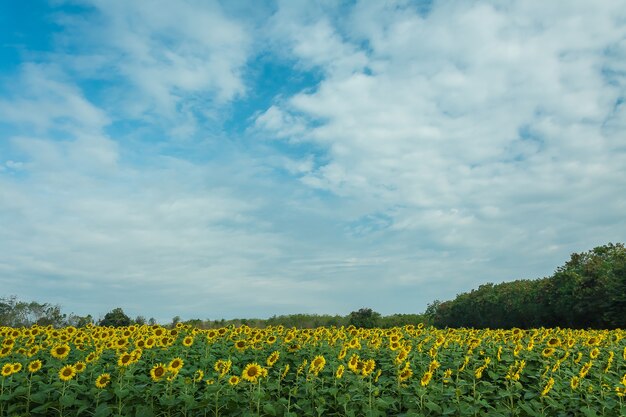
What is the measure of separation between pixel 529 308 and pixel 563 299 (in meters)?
2.88

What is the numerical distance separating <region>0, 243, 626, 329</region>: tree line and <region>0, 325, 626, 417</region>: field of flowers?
15.2 meters

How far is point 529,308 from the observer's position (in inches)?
1224

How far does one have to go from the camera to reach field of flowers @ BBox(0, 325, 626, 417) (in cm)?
680

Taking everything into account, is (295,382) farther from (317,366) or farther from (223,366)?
(223,366)

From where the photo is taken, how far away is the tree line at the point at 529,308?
1038 inches

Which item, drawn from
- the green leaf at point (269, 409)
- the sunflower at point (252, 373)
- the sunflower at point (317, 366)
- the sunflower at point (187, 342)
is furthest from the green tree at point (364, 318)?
the green leaf at point (269, 409)

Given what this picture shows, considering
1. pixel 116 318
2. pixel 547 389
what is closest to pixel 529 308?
pixel 116 318

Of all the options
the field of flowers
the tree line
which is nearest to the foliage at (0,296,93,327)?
the tree line

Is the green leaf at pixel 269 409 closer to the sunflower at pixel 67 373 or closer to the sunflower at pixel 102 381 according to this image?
the sunflower at pixel 102 381

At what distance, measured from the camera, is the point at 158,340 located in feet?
31.2

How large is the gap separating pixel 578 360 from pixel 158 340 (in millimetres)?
7440

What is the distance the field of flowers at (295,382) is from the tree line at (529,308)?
599 inches

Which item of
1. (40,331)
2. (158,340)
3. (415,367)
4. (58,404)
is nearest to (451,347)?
(415,367)

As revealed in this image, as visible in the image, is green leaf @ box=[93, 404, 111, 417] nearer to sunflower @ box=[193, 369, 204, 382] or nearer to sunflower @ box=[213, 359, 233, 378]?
sunflower @ box=[193, 369, 204, 382]
